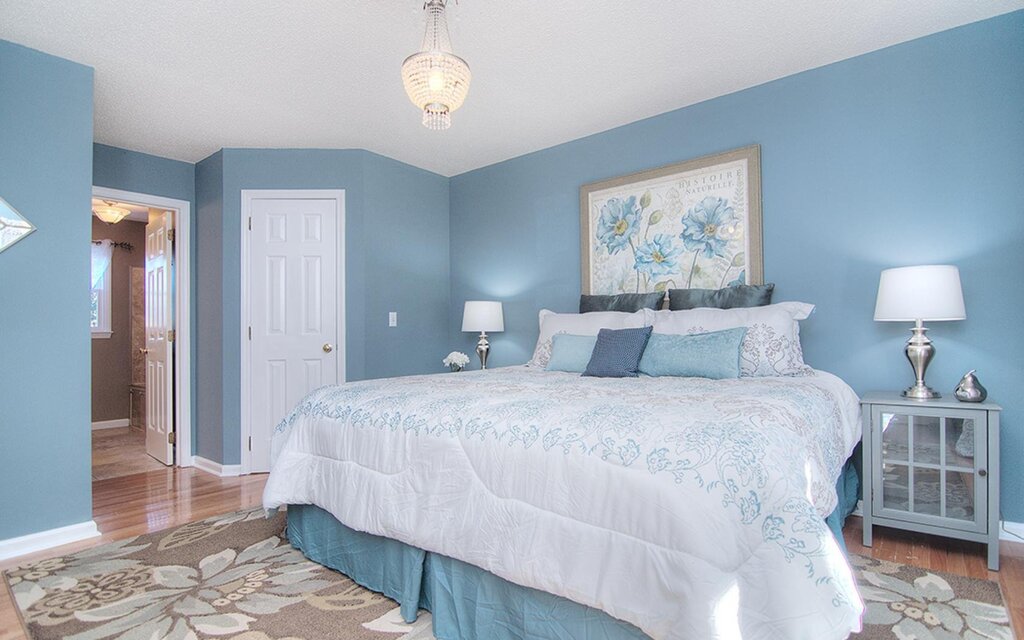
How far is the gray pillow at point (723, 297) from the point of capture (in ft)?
9.64

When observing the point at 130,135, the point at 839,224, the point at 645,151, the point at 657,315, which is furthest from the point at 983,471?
the point at 130,135

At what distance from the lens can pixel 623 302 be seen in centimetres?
346

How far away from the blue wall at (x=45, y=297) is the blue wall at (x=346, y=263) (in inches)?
47.4

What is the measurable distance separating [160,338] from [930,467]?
5272 mm

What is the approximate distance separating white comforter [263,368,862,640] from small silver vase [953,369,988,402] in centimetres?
57

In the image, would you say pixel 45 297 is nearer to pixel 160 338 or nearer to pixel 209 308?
pixel 209 308

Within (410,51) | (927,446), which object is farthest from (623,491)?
(410,51)

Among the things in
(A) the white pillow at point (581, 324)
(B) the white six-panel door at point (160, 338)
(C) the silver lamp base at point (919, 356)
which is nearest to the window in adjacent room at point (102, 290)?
(B) the white six-panel door at point (160, 338)

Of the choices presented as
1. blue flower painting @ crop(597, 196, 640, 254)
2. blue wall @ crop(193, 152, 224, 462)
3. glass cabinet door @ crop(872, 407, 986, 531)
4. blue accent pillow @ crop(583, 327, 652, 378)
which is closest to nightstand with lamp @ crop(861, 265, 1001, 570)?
glass cabinet door @ crop(872, 407, 986, 531)

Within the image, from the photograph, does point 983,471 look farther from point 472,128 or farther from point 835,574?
point 472,128

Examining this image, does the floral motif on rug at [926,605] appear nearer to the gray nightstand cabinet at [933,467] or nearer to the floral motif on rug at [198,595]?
the gray nightstand cabinet at [933,467]

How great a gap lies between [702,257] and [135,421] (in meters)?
6.17

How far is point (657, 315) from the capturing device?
3.01 meters

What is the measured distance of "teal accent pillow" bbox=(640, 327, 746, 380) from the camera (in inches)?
97.4
